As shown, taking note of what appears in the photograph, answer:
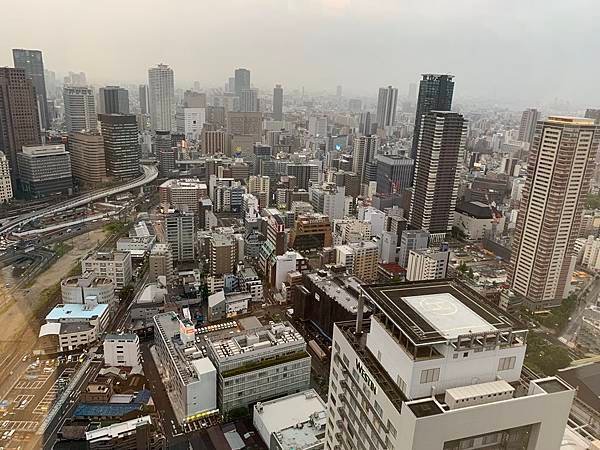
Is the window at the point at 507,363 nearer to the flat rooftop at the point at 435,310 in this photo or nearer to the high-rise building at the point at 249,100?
the flat rooftop at the point at 435,310

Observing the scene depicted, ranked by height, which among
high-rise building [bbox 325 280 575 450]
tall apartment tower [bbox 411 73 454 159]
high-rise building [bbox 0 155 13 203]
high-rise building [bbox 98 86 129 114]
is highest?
tall apartment tower [bbox 411 73 454 159]

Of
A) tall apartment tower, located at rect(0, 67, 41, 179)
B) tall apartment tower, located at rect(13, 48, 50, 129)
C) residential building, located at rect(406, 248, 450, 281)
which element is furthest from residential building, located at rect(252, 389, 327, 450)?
tall apartment tower, located at rect(0, 67, 41, 179)

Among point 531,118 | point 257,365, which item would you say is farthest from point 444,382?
point 531,118

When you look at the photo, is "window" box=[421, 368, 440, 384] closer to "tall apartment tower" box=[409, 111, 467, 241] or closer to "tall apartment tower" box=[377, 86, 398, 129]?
"tall apartment tower" box=[409, 111, 467, 241]

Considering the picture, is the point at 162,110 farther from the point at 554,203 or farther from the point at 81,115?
the point at 554,203

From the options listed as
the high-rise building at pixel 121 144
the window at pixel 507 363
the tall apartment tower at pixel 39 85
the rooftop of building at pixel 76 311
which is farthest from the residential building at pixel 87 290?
the window at pixel 507 363

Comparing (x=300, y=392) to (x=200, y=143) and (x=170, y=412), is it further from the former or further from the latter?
(x=200, y=143)

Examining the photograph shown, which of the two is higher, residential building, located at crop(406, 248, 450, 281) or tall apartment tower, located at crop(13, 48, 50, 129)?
tall apartment tower, located at crop(13, 48, 50, 129)
